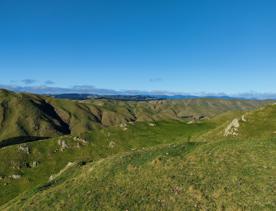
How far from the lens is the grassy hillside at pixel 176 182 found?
33781 mm

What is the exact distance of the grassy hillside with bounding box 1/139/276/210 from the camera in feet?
111

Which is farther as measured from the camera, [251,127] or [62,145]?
[62,145]

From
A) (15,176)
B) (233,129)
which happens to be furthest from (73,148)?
(233,129)

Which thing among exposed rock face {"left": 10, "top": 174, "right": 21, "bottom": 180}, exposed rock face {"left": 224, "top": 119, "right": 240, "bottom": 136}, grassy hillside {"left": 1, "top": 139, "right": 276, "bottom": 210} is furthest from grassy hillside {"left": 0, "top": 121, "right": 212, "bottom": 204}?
grassy hillside {"left": 1, "top": 139, "right": 276, "bottom": 210}

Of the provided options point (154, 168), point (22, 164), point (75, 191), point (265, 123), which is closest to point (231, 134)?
point (265, 123)

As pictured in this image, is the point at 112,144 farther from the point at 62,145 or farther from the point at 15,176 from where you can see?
the point at 15,176

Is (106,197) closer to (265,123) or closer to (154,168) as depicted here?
(154,168)

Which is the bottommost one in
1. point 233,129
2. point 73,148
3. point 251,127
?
point 73,148

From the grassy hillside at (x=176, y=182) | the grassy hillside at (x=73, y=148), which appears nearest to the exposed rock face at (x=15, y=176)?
the grassy hillside at (x=73, y=148)

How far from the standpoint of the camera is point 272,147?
43.8m

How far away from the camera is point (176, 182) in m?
37.8

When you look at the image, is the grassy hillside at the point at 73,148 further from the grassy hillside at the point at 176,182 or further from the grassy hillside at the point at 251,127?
the grassy hillside at the point at 176,182

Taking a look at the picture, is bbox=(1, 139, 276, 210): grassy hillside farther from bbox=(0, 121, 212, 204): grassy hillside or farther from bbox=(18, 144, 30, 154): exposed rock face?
bbox=(18, 144, 30, 154): exposed rock face

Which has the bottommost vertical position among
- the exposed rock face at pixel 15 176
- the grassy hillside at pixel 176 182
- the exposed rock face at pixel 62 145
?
the exposed rock face at pixel 15 176
